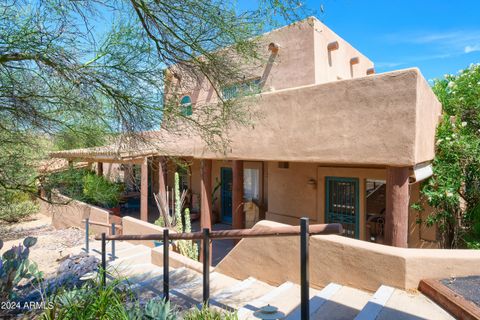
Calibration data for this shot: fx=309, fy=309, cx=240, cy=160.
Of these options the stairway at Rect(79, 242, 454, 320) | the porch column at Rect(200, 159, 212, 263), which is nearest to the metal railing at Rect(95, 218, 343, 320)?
the stairway at Rect(79, 242, 454, 320)

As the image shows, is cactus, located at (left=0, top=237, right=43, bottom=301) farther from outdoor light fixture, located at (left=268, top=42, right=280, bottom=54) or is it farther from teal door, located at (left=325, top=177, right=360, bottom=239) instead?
outdoor light fixture, located at (left=268, top=42, right=280, bottom=54)

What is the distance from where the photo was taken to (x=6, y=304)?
4.32 m

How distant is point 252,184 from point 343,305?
842 cm

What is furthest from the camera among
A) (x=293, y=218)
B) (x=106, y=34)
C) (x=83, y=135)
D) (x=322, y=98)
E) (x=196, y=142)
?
(x=293, y=218)

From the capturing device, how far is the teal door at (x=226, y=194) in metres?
12.9

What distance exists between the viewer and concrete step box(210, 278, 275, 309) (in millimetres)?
4361

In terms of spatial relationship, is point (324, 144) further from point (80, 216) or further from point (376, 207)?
point (80, 216)

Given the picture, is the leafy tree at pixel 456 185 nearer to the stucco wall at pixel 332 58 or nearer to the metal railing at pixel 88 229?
the stucco wall at pixel 332 58

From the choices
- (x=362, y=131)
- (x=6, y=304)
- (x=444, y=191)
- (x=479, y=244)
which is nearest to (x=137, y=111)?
(x=6, y=304)

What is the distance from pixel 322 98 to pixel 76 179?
520cm

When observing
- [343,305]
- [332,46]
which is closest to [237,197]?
[343,305]

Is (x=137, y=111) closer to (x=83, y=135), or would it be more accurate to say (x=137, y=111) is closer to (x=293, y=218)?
(x=83, y=135)

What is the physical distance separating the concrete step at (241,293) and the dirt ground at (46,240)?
19.1 ft

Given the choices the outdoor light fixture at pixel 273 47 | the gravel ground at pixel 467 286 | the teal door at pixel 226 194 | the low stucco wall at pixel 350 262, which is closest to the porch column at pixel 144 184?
the teal door at pixel 226 194
